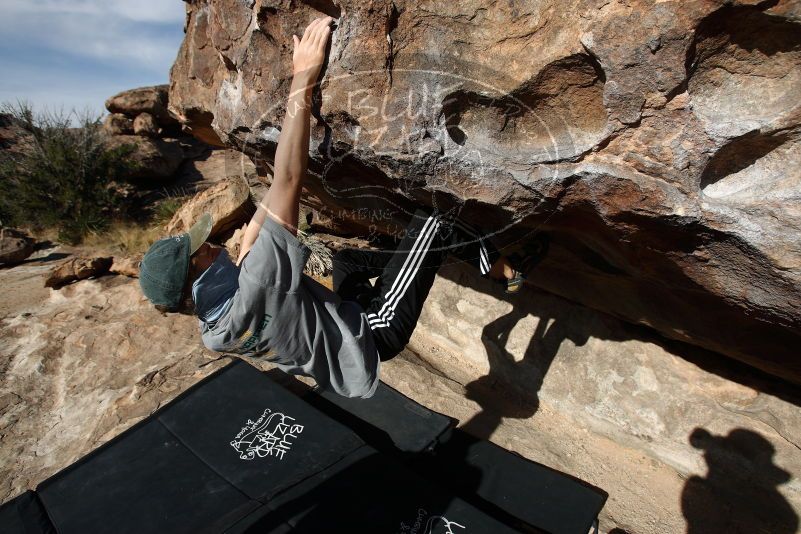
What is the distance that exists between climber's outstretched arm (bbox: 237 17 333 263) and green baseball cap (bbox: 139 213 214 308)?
0.62 ft

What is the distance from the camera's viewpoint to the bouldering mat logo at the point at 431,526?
1841 mm

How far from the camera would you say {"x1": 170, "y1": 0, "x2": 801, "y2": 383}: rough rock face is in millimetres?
1277

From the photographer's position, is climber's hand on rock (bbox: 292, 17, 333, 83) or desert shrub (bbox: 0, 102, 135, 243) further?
desert shrub (bbox: 0, 102, 135, 243)

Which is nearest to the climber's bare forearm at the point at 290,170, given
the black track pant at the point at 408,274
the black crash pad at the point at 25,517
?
the black track pant at the point at 408,274

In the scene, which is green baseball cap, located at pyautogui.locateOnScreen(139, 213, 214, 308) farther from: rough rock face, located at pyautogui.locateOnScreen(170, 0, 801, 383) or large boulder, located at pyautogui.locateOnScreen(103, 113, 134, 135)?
large boulder, located at pyautogui.locateOnScreen(103, 113, 134, 135)

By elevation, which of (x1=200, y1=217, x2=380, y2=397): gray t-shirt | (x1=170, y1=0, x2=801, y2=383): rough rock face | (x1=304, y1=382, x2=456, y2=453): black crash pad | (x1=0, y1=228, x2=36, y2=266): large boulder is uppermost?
(x1=170, y1=0, x2=801, y2=383): rough rock face

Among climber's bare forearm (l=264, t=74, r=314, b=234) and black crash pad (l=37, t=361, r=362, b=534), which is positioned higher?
climber's bare forearm (l=264, t=74, r=314, b=234)

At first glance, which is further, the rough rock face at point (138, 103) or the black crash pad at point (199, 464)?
the rough rock face at point (138, 103)

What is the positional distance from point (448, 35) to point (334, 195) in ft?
4.04

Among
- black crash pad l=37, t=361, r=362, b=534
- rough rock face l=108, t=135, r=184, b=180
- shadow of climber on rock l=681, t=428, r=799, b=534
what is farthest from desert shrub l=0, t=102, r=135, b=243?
shadow of climber on rock l=681, t=428, r=799, b=534

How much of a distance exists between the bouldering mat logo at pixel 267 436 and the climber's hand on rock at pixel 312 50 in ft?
5.31

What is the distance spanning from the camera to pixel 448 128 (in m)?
1.76

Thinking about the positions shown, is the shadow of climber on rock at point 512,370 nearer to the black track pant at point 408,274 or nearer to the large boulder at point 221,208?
the black track pant at point 408,274

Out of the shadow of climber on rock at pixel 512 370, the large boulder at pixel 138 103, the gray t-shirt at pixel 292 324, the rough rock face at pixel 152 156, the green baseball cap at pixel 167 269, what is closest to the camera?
the gray t-shirt at pixel 292 324
